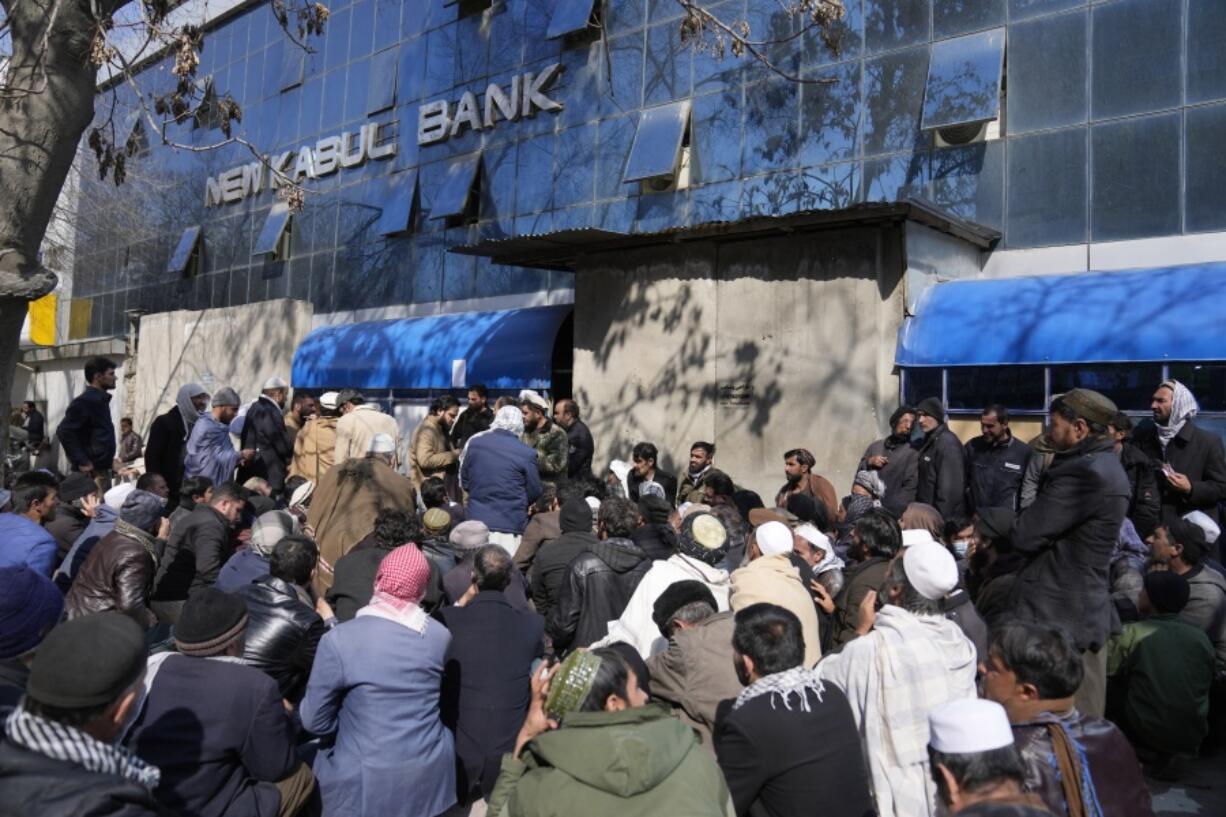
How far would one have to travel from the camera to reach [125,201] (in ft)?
82.7

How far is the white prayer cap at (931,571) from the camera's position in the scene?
12.3 ft

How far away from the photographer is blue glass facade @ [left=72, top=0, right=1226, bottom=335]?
10727 mm

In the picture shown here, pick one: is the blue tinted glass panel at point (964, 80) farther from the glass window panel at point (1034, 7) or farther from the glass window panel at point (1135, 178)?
the glass window panel at point (1135, 178)

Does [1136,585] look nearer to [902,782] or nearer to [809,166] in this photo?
[902,782]

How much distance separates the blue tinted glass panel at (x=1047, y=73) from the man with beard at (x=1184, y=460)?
520 cm

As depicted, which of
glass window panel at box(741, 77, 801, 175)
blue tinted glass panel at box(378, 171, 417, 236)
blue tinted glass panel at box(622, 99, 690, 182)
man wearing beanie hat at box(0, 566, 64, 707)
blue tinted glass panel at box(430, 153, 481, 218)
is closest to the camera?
man wearing beanie hat at box(0, 566, 64, 707)

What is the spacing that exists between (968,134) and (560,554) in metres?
8.50

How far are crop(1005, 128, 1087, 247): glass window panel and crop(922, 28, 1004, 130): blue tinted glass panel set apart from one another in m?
0.61

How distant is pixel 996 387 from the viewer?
9.98 m

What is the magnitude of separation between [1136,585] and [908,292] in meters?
4.28

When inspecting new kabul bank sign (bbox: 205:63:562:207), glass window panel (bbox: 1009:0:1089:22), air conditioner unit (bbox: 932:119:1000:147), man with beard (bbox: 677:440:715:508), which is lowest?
man with beard (bbox: 677:440:715:508)

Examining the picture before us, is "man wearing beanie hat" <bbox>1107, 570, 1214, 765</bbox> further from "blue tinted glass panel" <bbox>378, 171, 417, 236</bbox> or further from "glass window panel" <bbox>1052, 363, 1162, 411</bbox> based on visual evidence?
"blue tinted glass panel" <bbox>378, 171, 417, 236</bbox>

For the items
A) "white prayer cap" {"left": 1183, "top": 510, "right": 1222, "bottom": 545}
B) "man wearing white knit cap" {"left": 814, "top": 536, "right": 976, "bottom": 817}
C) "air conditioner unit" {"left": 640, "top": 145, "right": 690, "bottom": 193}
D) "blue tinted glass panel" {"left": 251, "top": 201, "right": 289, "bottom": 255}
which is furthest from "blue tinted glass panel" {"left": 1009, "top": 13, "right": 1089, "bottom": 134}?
"blue tinted glass panel" {"left": 251, "top": 201, "right": 289, "bottom": 255}

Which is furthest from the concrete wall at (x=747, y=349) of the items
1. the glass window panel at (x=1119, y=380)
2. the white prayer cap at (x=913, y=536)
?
the white prayer cap at (x=913, y=536)
